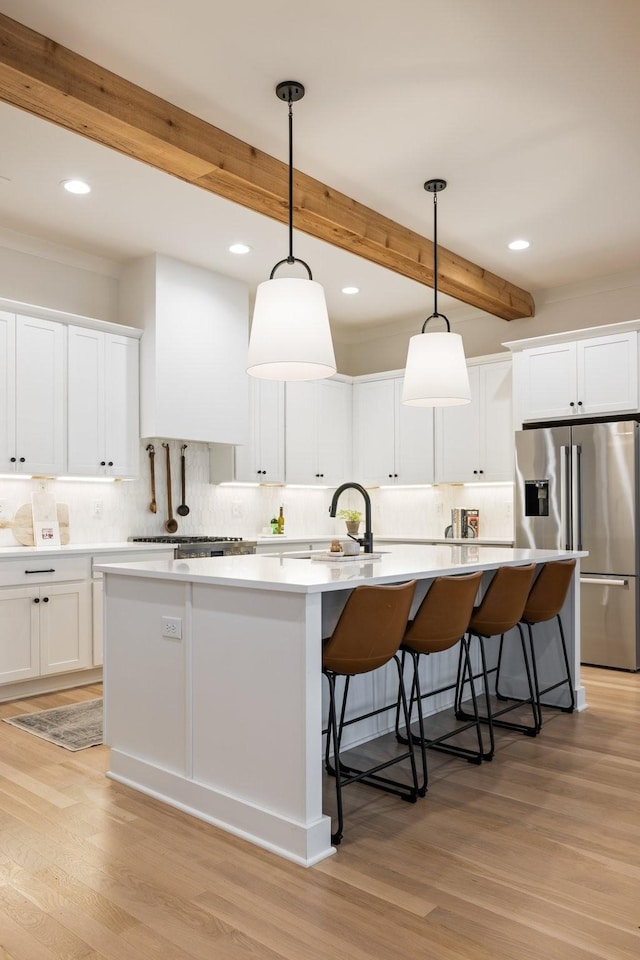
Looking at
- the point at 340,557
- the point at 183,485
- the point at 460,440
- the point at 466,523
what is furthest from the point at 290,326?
the point at 466,523

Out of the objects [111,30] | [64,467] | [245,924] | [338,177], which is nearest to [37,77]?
[111,30]

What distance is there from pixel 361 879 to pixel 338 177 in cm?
348

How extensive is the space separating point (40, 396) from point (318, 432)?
2780mm

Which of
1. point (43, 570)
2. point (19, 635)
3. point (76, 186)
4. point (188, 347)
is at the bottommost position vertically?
point (19, 635)

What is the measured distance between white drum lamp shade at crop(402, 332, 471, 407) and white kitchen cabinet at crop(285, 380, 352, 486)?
2.76m

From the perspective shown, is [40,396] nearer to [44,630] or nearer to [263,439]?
[44,630]

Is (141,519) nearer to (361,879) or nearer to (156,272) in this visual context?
(156,272)

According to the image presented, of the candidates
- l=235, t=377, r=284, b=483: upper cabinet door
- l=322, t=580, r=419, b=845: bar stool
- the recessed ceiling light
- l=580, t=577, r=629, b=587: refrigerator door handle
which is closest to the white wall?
the recessed ceiling light

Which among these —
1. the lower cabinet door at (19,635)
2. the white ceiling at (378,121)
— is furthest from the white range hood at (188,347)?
the lower cabinet door at (19,635)

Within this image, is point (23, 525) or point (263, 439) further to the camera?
point (263, 439)

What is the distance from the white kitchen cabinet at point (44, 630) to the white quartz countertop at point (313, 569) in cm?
150

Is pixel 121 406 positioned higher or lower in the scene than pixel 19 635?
higher

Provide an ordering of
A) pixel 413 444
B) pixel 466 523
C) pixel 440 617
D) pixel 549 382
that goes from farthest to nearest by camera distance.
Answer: pixel 413 444
pixel 466 523
pixel 549 382
pixel 440 617

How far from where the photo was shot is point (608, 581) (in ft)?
17.2
